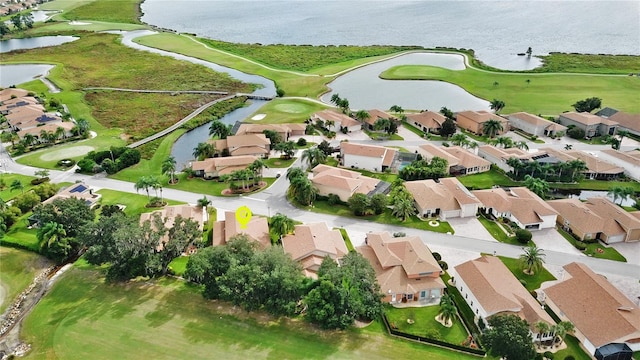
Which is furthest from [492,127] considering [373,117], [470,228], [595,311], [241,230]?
[241,230]

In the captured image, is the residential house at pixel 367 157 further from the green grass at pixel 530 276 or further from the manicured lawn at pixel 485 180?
the green grass at pixel 530 276

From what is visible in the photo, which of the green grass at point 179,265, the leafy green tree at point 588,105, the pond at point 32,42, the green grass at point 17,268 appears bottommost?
the green grass at point 17,268

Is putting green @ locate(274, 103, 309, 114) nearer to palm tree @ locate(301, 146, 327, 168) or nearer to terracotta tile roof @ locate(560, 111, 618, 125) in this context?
palm tree @ locate(301, 146, 327, 168)

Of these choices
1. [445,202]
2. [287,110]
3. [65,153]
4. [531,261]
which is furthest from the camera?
[287,110]

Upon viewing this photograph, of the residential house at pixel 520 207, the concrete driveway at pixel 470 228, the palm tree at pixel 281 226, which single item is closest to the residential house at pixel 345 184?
the concrete driveway at pixel 470 228

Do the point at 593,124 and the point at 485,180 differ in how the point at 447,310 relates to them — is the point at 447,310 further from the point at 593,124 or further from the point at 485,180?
the point at 593,124

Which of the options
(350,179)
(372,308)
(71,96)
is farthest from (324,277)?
(71,96)

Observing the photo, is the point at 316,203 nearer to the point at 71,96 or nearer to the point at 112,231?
the point at 112,231
